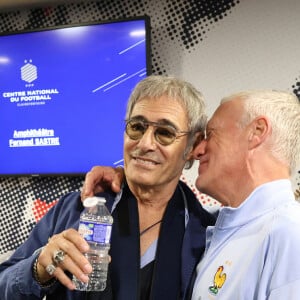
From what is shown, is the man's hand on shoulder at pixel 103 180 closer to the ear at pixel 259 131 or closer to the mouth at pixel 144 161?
the mouth at pixel 144 161

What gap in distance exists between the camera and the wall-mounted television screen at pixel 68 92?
282 cm

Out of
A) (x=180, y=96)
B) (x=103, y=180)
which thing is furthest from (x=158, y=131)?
(x=103, y=180)

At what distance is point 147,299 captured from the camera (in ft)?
4.68

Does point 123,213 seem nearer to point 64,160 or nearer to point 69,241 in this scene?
point 69,241

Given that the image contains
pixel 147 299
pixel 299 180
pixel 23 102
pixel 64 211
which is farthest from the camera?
pixel 23 102

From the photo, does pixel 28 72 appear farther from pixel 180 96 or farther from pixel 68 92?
pixel 180 96

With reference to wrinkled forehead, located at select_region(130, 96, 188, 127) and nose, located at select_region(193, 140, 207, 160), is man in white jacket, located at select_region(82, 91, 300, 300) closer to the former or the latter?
nose, located at select_region(193, 140, 207, 160)

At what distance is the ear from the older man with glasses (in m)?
0.32

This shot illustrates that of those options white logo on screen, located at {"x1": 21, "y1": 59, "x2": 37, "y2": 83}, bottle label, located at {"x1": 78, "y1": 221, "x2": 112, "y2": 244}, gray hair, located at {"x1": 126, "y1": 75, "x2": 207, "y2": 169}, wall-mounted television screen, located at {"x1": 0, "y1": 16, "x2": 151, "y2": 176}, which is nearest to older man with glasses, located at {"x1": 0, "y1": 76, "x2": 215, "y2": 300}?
gray hair, located at {"x1": 126, "y1": 75, "x2": 207, "y2": 169}

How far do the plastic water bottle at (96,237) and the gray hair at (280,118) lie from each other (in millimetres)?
560

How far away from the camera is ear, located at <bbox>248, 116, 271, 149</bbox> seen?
1285 mm

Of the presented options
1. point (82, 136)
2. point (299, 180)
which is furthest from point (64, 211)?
point (299, 180)

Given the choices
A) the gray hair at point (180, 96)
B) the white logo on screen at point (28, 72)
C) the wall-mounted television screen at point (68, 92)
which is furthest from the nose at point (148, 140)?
the white logo on screen at point (28, 72)

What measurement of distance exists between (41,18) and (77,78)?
0.62 metres
